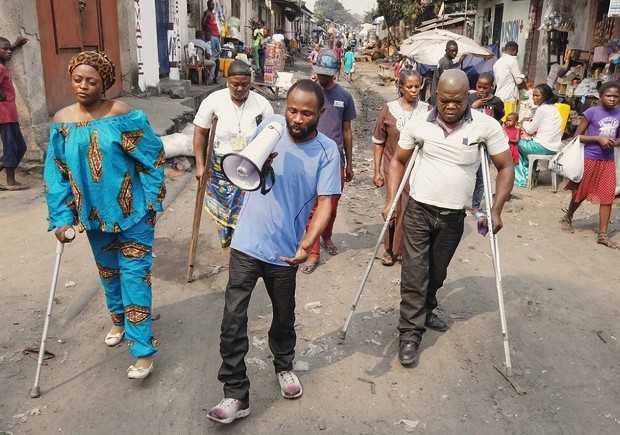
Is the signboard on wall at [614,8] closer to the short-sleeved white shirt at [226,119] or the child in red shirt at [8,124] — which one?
the short-sleeved white shirt at [226,119]

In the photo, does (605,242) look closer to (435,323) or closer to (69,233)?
(435,323)

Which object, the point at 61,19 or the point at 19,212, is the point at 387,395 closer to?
the point at 19,212

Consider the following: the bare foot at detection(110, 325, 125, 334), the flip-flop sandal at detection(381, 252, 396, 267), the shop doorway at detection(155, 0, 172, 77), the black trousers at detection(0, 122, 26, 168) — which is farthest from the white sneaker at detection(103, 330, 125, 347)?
the shop doorway at detection(155, 0, 172, 77)

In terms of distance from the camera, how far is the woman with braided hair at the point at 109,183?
3150mm

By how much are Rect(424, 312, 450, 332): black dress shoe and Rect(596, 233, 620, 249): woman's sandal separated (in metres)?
3.02

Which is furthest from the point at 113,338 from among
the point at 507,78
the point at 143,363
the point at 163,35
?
the point at 163,35

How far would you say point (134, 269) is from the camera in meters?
3.40

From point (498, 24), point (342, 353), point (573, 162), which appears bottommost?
point (342, 353)

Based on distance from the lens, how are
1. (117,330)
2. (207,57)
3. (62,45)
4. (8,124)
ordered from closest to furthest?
(117,330), (8,124), (62,45), (207,57)

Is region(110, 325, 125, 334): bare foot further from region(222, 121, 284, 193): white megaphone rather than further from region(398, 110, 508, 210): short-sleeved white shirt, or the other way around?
region(398, 110, 508, 210): short-sleeved white shirt

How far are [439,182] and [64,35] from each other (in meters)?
7.41

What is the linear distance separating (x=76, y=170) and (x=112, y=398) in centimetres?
134

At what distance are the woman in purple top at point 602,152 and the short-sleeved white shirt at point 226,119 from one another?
12.7 feet

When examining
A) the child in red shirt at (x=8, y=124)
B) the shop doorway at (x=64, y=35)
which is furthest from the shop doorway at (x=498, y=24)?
the child in red shirt at (x=8, y=124)
